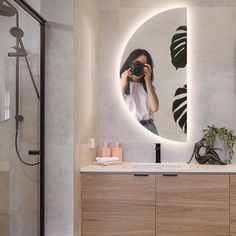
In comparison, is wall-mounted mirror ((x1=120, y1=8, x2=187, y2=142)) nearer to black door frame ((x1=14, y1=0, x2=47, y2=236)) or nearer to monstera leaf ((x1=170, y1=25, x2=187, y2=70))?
monstera leaf ((x1=170, y1=25, x2=187, y2=70))

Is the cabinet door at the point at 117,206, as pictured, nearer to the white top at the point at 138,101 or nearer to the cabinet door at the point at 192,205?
the cabinet door at the point at 192,205

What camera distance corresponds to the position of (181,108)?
3.21 meters

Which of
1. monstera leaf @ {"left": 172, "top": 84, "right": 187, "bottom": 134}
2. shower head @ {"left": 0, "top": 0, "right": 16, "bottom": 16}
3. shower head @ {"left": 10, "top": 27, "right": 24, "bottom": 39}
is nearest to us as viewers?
shower head @ {"left": 0, "top": 0, "right": 16, "bottom": 16}

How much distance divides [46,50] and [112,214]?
131 cm

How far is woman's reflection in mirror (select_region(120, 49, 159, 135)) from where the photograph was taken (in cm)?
325

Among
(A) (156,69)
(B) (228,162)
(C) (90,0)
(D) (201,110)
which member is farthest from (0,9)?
(B) (228,162)

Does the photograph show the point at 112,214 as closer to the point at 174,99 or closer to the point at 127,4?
the point at 174,99

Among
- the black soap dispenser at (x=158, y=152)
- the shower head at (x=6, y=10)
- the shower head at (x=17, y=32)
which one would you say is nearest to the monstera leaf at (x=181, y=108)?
the black soap dispenser at (x=158, y=152)

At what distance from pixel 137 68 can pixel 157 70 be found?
0.18m

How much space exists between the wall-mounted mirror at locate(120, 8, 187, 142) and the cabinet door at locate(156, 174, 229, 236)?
0.65m

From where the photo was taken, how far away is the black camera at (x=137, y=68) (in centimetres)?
326

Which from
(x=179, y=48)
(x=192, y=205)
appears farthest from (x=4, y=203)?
(x=179, y=48)

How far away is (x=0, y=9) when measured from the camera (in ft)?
A: 6.59

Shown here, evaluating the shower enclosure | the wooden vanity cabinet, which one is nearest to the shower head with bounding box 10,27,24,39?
the shower enclosure
